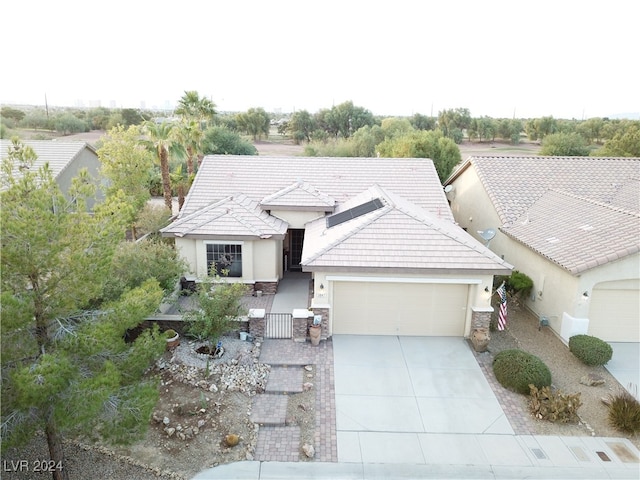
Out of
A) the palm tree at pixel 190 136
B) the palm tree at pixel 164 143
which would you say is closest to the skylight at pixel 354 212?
the palm tree at pixel 164 143

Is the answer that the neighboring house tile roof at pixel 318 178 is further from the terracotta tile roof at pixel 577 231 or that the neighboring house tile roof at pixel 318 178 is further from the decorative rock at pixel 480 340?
the decorative rock at pixel 480 340

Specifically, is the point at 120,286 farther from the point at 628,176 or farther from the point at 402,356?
the point at 628,176

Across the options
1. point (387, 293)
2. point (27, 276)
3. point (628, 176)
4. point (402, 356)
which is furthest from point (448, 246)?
point (628, 176)

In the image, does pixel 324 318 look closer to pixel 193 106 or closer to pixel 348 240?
pixel 348 240

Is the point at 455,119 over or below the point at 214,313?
over

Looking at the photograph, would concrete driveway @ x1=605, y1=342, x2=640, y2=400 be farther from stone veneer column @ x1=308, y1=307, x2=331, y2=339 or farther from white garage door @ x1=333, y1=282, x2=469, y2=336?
stone veneer column @ x1=308, y1=307, x2=331, y2=339

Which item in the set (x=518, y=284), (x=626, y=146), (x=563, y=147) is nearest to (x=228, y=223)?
(x=518, y=284)
